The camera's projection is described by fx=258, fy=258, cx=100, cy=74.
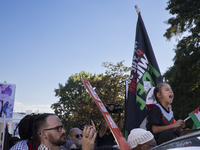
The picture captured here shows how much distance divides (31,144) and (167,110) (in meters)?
1.72

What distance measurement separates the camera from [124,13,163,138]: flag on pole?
427 centimetres

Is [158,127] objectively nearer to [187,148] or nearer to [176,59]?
[187,148]

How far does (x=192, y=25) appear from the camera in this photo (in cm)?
1484

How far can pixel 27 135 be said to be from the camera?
2.89 meters

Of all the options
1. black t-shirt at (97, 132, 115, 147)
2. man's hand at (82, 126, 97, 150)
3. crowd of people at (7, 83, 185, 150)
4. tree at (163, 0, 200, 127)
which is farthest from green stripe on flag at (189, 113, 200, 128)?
tree at (163, 0, 200, 127)

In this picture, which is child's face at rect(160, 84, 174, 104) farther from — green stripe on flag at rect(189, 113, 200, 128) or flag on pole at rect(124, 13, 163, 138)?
flag on pole at rect(124, 13, 163, 138)

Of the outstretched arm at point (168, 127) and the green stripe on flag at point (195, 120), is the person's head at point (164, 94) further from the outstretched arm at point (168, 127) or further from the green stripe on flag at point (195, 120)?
the outstretched arm at point (168, 127)

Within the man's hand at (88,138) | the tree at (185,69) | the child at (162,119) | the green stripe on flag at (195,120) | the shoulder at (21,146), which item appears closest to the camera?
the man's hand at (88,138)

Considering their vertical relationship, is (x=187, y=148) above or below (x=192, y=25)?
below

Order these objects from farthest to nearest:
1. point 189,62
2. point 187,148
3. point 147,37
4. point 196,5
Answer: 1. point 189,62
2. point 196,5
3. point 147,37
4. point 187,148

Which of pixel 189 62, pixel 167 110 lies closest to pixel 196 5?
pixel 189 62

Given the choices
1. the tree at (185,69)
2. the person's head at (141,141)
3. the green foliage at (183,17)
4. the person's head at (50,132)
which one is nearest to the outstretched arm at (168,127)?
the person's head at (141,141)

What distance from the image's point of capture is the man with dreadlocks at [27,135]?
272 centimetres

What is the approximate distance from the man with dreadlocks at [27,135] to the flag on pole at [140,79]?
5.79 ft
